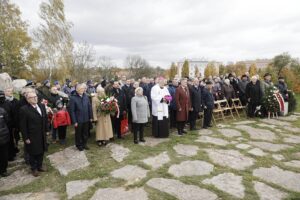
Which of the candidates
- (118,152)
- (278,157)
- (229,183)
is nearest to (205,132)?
(278,157)

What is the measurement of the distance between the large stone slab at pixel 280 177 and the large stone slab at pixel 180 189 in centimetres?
146

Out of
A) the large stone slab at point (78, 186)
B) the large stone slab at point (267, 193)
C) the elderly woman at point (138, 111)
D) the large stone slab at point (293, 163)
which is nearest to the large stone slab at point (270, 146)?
the large stone slab at point (293, 163)

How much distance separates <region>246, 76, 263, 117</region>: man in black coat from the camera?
10844mm

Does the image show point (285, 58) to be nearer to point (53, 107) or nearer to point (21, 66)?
point (21, 66)

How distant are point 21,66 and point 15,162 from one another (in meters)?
24.0

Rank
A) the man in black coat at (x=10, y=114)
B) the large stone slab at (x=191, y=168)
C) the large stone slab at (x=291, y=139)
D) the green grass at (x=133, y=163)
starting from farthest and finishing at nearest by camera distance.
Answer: the large stone slab at (x=291, y=139)
the man in black coat at (x=10, y=114)
the large stone slab at (x=191, y=168)
the green grass at (x=133, y=163)

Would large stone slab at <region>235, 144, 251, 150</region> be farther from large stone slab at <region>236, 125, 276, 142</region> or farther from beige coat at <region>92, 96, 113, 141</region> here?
beige coat at <region>92, 96, 113, 141</region>

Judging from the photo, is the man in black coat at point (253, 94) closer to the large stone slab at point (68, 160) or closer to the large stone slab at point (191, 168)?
the large stone slab at point (191, 168)

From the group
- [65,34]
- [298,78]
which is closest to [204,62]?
[298,78]

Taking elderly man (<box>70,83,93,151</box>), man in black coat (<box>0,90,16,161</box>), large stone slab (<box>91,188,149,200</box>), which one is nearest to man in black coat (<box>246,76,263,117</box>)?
elderly man (<box>70,83,93,151</box>)

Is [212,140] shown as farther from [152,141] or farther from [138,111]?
[138,111]

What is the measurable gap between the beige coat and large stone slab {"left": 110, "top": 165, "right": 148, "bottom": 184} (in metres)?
1.87

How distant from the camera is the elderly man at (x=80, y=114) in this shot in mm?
6711

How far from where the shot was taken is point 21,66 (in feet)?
89.5
